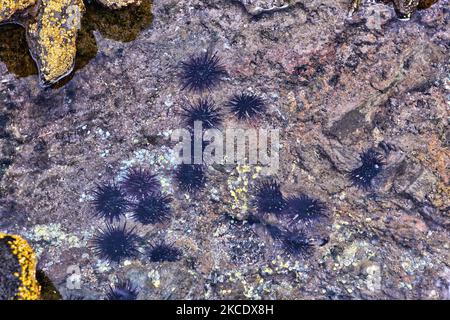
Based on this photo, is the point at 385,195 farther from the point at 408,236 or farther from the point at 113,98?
the point at 113,98

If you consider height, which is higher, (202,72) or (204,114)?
(202,72)

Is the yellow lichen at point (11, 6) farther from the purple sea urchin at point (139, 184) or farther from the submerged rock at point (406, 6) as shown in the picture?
the submerged rock at point (406, 6)

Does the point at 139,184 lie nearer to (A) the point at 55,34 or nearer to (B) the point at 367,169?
(A) the point at 55,34

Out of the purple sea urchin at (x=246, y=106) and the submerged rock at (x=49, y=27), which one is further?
the purple sea urchin at (x=246, y=106)

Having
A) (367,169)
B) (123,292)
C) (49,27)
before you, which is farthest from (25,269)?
(367,169)

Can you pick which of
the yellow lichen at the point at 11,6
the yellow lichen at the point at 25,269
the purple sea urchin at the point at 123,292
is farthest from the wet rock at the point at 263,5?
the yellow lichen at the point at 25,269

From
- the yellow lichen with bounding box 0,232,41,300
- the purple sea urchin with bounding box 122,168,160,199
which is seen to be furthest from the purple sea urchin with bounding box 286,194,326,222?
the yellow lichen with bounding box 0,232,41,300
